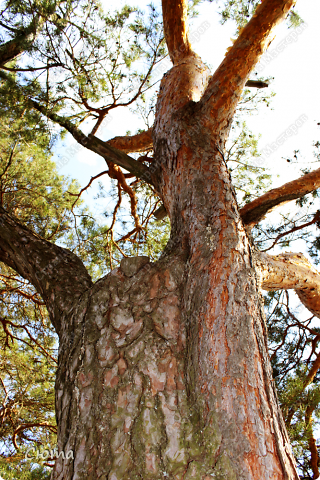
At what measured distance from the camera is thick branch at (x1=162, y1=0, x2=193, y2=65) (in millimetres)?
2686

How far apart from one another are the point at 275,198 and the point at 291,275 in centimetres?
46

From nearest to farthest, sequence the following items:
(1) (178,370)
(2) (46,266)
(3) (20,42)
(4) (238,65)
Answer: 1. (1) (178,370)
2. (2) (46,266)
3. (4) (238,65)
4. (3) (20,42)

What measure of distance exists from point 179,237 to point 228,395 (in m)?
0.69

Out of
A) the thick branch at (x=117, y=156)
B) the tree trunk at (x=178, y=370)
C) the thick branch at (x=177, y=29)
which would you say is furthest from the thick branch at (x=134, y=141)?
the tree trunk at (x=178, y=370)

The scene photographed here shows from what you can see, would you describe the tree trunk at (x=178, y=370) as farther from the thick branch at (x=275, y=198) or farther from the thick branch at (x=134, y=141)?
the thick branch at (x=134, y=141)

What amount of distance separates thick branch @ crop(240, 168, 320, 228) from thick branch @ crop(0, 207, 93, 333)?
908 millimetres

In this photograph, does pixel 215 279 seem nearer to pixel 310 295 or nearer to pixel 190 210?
pixel 190 210

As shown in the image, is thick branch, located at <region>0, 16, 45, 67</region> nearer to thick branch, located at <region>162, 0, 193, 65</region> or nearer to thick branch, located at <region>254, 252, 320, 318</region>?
thick branch, located at <region>162, 0, 193, 65</region>

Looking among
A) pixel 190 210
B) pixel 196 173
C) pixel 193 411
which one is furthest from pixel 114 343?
pixel 196 173

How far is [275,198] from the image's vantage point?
1882mm

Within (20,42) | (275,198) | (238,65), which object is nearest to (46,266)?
(275,198)

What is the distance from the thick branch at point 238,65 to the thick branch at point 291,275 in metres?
0.79

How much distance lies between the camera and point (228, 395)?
89cm

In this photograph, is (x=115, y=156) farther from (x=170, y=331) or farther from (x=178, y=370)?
(x=178, y=370)
